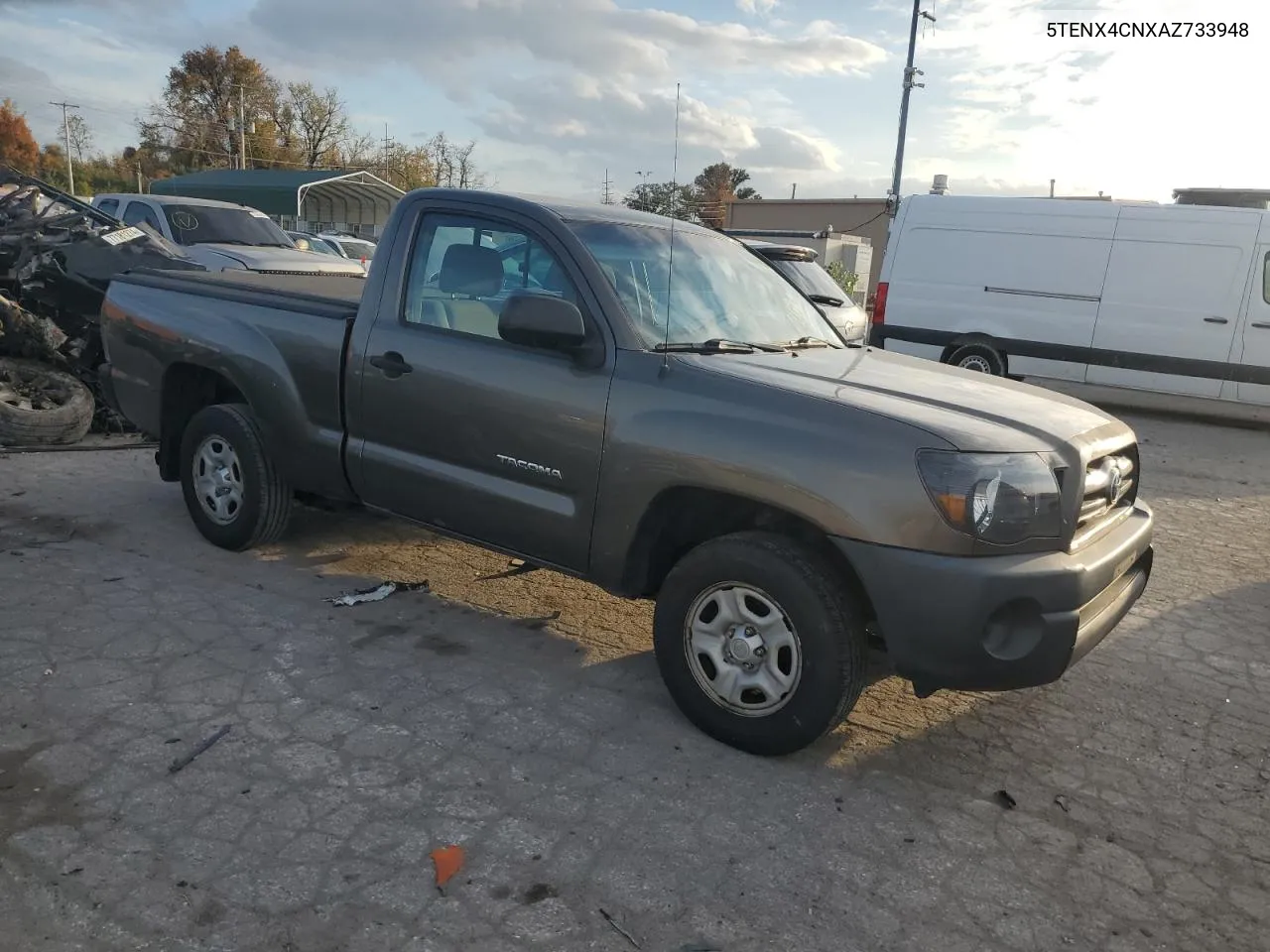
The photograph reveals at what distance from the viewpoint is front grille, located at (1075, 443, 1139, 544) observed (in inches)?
125

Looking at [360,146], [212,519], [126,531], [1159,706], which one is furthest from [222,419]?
[360,146]

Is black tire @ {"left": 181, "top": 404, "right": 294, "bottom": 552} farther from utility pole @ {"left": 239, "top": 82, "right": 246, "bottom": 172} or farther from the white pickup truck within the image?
utility pole @ {"left": 239, "top": 82, "right": 246, "bottom": 172}

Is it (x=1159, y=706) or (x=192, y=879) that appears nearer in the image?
(x=192, y=879)

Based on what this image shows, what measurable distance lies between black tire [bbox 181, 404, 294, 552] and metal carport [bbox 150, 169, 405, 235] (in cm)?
2306

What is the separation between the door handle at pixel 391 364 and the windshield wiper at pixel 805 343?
5.26 feet

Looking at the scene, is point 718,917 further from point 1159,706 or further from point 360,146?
point 360,146

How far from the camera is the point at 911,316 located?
12.5 m

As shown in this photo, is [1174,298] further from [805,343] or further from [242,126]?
[242,126]

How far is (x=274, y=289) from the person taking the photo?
16.1 feet

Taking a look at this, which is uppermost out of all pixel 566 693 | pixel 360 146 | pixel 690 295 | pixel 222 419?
pixel 360 146

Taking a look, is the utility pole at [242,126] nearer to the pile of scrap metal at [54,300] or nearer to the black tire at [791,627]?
the pile of scrap metal at [54,300]

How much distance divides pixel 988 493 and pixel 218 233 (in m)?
11.7

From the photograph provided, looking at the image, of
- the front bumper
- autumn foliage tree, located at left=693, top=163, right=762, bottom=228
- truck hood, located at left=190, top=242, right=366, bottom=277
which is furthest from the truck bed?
autumn foliage tree, located at left=693, top=163, right=762, bottom=228

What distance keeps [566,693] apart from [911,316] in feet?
32.8
